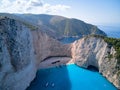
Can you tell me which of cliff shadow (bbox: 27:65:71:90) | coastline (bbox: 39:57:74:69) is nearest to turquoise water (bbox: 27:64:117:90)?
cliff shadow (bbox: 27:65:71:90)

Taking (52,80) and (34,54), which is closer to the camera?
(52,80)

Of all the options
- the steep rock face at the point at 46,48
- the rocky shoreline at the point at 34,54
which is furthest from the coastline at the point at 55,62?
the steep rock face at the point at 46,48

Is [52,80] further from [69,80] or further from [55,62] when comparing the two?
[55,62]

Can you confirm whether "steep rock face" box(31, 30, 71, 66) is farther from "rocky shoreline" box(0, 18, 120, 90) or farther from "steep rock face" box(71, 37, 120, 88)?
"steep rock face" box(71, 37, 120, 88)

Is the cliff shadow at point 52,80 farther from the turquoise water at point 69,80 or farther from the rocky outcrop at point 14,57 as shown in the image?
the rocky outcrop at point 14,57

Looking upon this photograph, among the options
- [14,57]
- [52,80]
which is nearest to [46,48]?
[52,80]
